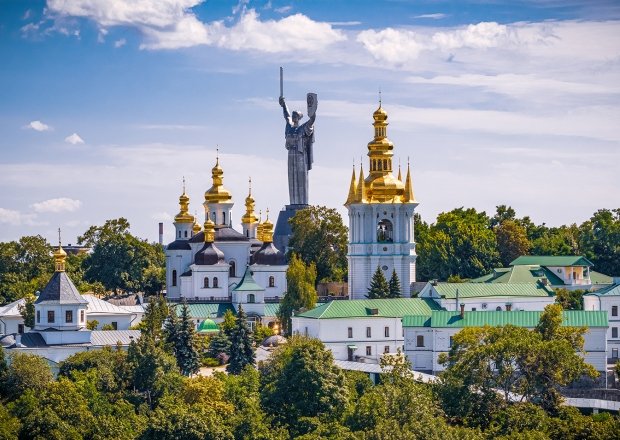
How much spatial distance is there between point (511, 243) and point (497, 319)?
25.6 m

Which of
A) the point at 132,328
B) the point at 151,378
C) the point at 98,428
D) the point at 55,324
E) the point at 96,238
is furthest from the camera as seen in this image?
the point at 96,238

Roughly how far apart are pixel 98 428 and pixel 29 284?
35147mm

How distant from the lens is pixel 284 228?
107125 mm

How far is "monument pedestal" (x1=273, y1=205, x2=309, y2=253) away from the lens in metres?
105

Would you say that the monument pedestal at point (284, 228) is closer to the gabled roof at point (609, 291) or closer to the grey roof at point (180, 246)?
the grey roof at point (180, 246)

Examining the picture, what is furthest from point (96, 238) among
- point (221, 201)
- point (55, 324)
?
point (55, 324)

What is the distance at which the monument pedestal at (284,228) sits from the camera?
10525 cm

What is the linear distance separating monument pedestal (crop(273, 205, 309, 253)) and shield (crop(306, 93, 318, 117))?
5000 mm

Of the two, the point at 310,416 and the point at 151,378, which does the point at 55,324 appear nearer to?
the point at 151,378

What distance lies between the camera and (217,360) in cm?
8000

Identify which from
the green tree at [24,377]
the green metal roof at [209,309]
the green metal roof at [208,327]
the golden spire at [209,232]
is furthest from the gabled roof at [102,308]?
the green tree at [24,377]

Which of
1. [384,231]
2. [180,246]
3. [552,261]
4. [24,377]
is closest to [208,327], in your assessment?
[384,231]

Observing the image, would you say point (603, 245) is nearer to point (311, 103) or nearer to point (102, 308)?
point (311, 103)

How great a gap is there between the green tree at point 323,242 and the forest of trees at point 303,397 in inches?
990
